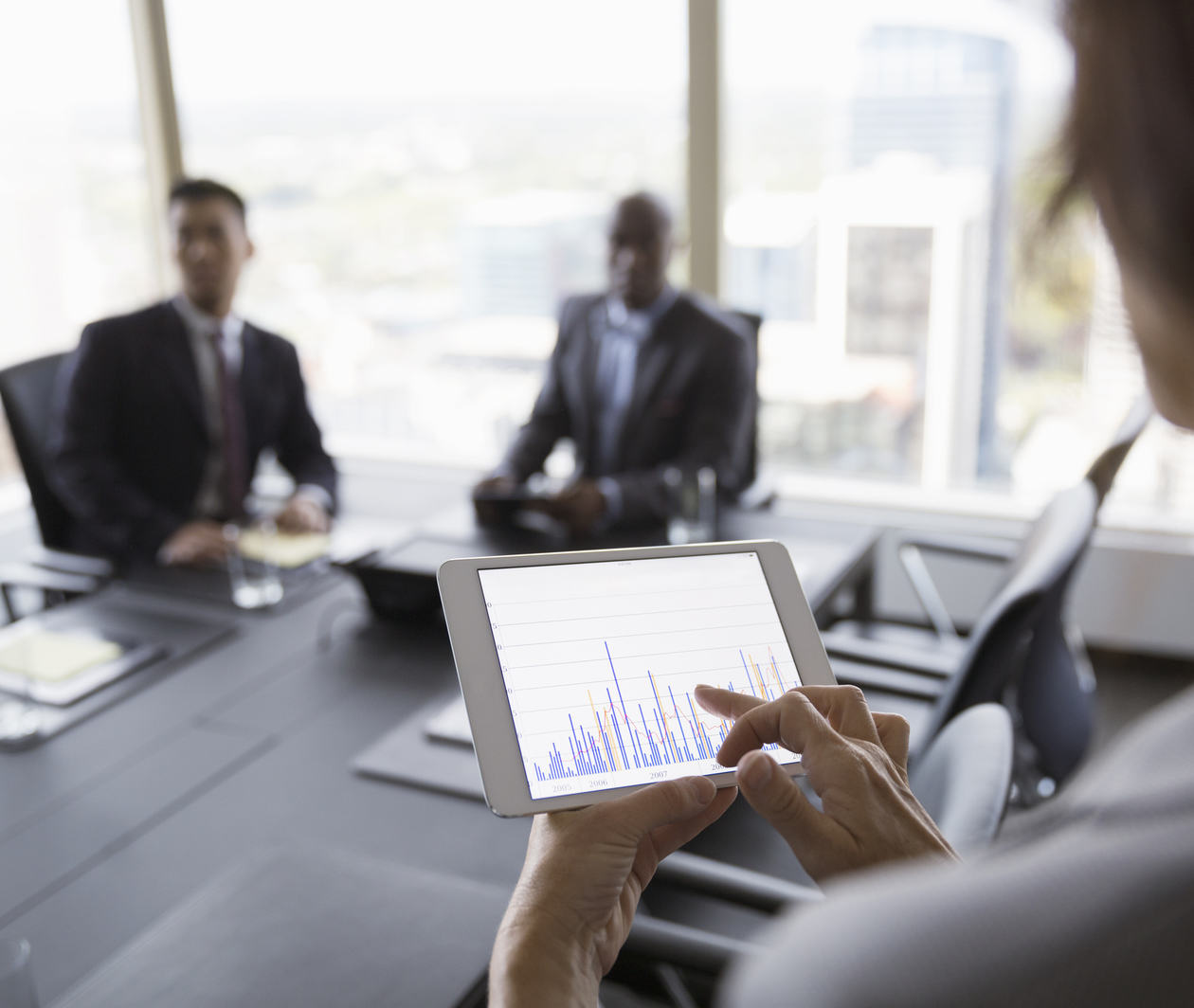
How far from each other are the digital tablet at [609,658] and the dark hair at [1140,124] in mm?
593

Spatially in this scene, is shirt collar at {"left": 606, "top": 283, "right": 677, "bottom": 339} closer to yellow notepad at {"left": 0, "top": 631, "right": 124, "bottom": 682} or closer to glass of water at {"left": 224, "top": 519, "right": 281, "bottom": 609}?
glass of water at {"left": 224, "top": 519, "right": 281, "bottom": 609}

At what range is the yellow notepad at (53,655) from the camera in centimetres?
173

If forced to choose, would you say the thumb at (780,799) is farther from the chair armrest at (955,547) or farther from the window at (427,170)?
the window at (427,170)

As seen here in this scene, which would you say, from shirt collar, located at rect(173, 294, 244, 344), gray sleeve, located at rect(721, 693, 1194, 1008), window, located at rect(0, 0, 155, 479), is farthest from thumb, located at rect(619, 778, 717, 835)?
window, located at rect(0, 0, 155, 479)

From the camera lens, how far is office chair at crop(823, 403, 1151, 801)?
152cm

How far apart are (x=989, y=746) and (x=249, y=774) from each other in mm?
960

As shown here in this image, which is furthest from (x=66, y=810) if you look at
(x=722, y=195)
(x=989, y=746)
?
(x=722, y=195)

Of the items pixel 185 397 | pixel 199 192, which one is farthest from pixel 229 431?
pixel 199 192

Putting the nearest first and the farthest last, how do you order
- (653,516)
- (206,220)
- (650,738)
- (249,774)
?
(650,738) → (249,774) → (653,516) → (206,220)

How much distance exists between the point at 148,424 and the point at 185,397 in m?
0.13

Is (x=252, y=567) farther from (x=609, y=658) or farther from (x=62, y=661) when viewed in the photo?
(x=609, y=658)

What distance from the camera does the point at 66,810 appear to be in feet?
4.58

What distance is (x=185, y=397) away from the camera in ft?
9.34

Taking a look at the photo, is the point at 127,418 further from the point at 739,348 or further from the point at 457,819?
the point at 457,819
